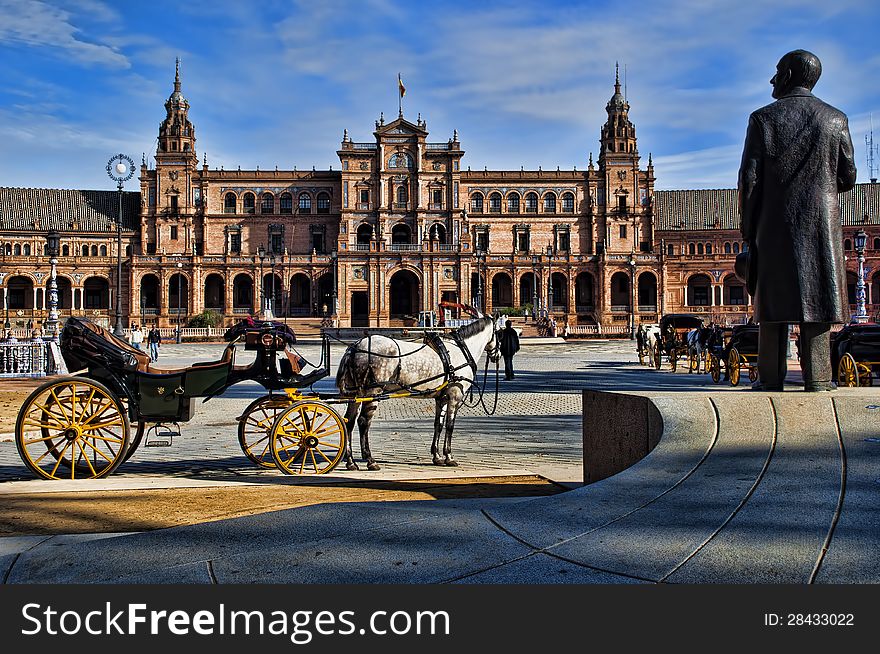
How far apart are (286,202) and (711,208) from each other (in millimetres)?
43689

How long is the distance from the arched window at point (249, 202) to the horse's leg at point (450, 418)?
7008cm

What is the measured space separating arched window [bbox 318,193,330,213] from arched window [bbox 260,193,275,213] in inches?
177

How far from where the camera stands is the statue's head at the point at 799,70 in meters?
6.66

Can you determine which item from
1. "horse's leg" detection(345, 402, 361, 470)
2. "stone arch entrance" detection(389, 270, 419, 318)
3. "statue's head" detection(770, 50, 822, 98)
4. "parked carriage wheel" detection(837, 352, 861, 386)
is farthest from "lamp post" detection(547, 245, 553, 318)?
"statue's head" detection(770, 50, 822, 98)

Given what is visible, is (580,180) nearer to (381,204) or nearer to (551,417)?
(381,204)

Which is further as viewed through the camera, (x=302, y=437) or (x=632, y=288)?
(x=632, y=288)

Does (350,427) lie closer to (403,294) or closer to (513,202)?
(403,294)

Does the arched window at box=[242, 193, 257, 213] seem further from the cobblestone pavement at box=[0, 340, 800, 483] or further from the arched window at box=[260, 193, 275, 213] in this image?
the cobblestone pavement at box=[0, 340, 800, 483]

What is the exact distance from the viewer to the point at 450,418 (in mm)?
8695

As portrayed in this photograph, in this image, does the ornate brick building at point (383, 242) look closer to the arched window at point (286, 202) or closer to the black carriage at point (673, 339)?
the arched window at point (286, 202)

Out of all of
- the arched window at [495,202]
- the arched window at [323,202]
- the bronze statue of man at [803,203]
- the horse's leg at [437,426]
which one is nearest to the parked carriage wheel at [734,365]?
the horse's leg at [437,426]

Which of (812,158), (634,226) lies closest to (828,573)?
(812,158)

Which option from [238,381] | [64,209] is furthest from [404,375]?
[64,209]

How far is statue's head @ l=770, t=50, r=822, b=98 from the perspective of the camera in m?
6.66
